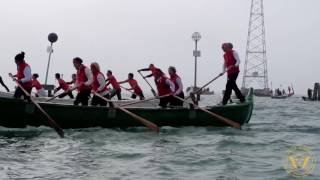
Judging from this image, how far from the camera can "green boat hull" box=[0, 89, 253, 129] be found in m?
14.1

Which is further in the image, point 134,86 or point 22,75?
point 134,86

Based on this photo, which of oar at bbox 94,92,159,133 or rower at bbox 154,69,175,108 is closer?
oar at bbox 94,92,159,133

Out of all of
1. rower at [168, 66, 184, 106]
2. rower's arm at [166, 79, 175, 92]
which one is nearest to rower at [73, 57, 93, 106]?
rower's arm at [166, 79, 175, 92]

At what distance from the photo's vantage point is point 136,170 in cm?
901

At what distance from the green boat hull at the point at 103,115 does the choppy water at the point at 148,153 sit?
30 centimetres

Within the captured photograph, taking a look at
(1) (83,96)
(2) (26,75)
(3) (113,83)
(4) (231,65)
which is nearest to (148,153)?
(1) (83,96)

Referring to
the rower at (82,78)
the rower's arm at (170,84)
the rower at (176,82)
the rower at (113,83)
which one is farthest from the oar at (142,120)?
Result: the rower at (113,83)

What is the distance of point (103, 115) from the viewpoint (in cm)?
1503

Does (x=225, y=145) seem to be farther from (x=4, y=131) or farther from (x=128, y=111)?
(x=4, y=131)

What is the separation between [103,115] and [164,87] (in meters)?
2.39

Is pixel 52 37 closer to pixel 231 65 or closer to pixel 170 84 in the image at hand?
pixel 170 84

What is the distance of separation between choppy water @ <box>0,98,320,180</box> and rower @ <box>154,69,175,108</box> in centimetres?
134

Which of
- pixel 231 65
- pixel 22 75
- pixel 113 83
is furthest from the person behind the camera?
pixel 113 83

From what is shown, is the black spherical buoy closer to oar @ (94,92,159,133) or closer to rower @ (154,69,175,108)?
rower @ (154,69,175,108)
